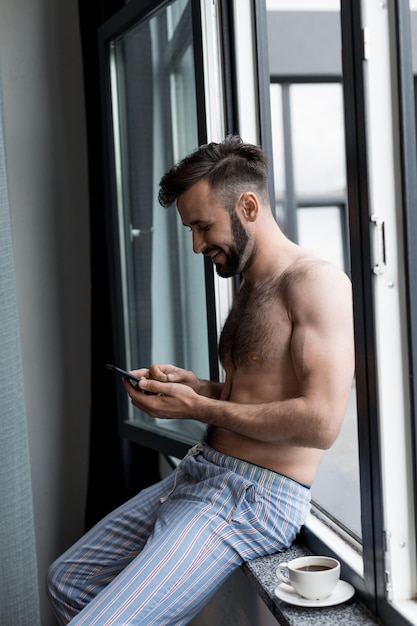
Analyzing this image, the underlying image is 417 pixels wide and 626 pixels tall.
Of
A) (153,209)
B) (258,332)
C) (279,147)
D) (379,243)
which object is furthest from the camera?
(279,147)

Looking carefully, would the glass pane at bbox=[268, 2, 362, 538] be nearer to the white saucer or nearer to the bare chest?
the bare chest

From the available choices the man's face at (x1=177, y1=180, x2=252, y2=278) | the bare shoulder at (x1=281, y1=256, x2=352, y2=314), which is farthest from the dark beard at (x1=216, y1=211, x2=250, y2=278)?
the bare shoulder at (x1=281, y1=256, x2=352, y2=314)

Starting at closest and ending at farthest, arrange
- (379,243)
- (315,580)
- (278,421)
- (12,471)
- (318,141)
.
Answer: (379,243)
(315,580)
(278,421)
(12,471)
(318,141)

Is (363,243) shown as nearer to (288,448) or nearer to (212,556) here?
(288,448)

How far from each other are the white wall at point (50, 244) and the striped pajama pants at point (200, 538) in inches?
48.2

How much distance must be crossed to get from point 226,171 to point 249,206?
0.09m

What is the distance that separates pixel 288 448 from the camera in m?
1.67

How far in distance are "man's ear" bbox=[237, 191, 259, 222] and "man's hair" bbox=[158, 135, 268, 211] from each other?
0.02m

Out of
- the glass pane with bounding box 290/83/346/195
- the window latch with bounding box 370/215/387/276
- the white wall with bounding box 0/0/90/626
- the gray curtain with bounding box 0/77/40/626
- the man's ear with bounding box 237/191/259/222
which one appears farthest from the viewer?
the glass pane with bounding box 290/83/346/195

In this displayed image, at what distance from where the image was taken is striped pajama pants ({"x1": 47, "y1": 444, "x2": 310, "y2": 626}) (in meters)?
1.54

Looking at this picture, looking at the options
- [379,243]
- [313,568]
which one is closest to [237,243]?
[379,243]

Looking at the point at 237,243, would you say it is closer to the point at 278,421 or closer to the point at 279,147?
the point at 278,421

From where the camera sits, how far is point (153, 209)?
253 cm

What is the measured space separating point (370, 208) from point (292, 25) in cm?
660
